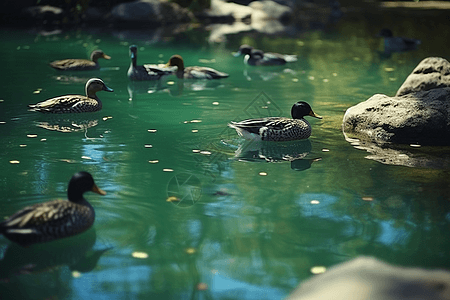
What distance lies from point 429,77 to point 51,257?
7735mm

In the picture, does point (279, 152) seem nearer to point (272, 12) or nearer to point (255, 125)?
point (255, 125)

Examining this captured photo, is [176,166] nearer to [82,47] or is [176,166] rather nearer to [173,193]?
[173,193]

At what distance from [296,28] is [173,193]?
725 inches

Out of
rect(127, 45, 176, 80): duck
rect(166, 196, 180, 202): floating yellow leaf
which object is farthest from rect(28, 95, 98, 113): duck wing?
rect(166, 196, 180, 202): floating yellow leaf

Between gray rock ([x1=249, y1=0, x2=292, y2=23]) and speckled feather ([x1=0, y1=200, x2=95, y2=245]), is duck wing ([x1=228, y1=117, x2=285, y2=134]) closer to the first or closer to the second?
speckled feather ([x1=0, y1=200, x2=95, y2=245])

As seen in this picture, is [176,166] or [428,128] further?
[428,128]

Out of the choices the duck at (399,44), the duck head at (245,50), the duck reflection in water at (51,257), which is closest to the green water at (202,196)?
the duck reflection in water at (51,257)

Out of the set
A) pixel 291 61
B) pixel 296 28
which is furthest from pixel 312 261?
pixel 296 28

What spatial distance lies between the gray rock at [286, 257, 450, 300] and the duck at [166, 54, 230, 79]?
8647 millimetres

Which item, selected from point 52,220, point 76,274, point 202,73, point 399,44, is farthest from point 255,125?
point 399,44

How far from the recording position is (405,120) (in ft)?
28.0

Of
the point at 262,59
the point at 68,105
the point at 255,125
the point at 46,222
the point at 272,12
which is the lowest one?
the point at 46,222

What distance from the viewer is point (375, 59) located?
1622 cm

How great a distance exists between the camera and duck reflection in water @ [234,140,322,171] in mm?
7770
